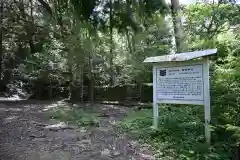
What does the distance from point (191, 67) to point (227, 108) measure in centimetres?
104

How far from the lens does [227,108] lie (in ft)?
18.4

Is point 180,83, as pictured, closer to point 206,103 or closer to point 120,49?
point 206,103

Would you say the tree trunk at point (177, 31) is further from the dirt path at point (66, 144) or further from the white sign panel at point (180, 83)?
the dirt path at point (66, 144)

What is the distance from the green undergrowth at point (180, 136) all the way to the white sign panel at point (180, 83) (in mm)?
619

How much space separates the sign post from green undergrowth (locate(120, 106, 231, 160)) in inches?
11.5

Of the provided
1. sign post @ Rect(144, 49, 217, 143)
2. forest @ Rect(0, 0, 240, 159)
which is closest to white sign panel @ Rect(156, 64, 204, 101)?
sign post @ Rect(144, 49, 217, 143)

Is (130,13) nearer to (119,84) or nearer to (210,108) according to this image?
(210,108)

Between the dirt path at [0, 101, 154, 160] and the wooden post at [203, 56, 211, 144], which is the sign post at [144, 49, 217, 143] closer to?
the wooden post at [203, 56, 211, 144]

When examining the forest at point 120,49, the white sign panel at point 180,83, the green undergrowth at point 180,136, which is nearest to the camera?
the forest at point 120,49

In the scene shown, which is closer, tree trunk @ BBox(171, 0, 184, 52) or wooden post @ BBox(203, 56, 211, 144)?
wooden post @ BBox(203, 56, 211, 144)

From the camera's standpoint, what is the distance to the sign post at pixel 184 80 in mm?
5464

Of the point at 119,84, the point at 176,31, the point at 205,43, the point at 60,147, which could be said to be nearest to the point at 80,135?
the point at 60,147

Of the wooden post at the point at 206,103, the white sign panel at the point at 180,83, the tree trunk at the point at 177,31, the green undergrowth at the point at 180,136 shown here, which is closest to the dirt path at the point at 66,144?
the green undergrowth at the point at 180,136

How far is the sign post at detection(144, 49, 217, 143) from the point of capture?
5464mm
